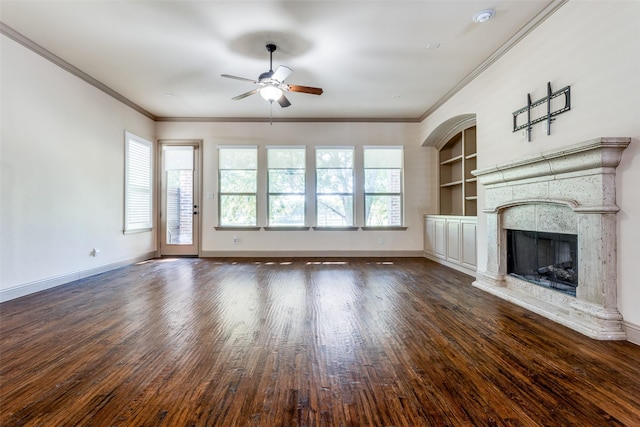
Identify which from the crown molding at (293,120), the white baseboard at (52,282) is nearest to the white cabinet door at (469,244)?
the crown molding at (293,120)

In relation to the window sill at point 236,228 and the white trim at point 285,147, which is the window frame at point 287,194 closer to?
the white trim at point 285,147

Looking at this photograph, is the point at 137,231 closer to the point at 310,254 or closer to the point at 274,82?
the point at 310,254

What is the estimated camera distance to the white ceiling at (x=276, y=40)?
9.32 ft

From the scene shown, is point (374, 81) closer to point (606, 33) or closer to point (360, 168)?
point (360, 168)

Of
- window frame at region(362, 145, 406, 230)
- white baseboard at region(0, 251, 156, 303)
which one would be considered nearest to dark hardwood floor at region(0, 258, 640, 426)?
white baseboard at region(0, 251, 156, 303)

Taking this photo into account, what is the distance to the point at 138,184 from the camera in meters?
5.61

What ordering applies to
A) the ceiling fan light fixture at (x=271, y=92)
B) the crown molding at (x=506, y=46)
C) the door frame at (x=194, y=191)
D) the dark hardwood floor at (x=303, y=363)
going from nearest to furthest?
the dark hardwood floor at (x=303, y=363), the crown molding at (x=506, y=46), the ceiling fan light fixture at (x=271, y=92), the door frame at (x=194, y=191)

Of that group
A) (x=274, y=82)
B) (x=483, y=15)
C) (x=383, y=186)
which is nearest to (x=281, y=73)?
(x=274, y=82)

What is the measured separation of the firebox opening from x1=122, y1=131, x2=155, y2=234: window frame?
6126 millimetres

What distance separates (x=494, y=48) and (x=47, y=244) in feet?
20.1

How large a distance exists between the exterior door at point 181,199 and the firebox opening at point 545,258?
5746 mm

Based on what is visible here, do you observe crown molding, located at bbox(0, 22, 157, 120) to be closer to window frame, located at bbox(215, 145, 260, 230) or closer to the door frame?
the door frame

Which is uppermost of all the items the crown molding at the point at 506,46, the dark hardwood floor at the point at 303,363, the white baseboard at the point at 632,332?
the crown molding at the point at 506,46

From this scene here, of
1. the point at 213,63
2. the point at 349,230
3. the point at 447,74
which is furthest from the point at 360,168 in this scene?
the point at 213,63
